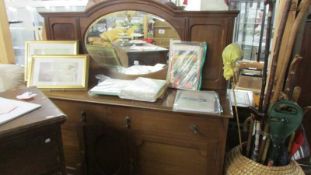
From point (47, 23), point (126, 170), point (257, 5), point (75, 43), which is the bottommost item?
point (126, 170)

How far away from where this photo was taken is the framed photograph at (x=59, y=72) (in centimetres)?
145

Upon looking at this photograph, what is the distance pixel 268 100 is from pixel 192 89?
41 cm

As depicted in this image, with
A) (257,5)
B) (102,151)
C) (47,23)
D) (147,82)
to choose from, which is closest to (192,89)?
(147,82)

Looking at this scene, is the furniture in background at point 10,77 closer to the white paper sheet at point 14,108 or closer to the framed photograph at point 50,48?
the framed photograph at point 50,48

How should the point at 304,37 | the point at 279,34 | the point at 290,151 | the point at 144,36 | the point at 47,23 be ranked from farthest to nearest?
1. the point at 304,37
2. the point at 47,23
3. the point at 144,36
4. the point at 290,151
5. the point at 279,34

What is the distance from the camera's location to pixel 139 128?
1257 mm

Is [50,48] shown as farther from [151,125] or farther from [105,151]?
[151,125]

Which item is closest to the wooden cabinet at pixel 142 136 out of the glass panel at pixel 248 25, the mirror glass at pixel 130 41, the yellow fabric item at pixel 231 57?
the yellow fabric item at pixel 231 57

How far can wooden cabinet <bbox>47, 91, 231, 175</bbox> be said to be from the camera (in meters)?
1.17

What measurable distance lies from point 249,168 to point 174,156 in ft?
1.22

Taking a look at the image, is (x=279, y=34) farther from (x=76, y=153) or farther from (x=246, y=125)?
(x=76, y=153)

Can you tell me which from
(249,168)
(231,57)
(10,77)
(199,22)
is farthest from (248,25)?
(10,77)

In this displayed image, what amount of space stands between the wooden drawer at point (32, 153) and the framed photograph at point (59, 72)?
1.85ft

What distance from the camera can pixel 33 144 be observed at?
88 centimetres
